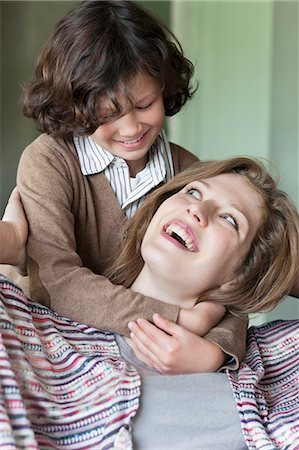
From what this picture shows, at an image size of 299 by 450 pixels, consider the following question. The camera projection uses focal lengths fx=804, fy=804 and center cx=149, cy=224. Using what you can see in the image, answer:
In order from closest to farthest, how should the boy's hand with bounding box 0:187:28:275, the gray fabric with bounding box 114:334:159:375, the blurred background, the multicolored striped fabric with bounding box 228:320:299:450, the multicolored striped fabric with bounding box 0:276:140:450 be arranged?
the multicolored striped fabric with bounding box 0:276:140:450, the multicolored striped fabric with bounding box 228:320:299:450, the gray fabric with bounding box 114:334:159:375, the boy's hand with bounding box 0:187:28:275, the blurred background

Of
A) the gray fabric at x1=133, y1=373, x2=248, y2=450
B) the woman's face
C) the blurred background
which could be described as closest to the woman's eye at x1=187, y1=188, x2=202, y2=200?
the woman's face

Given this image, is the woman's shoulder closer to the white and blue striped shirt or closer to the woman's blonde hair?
the white and blue striped shirt

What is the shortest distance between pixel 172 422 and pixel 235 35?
7.30ft

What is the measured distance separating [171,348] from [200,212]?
0.24 m

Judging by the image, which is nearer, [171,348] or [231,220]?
[171,348]

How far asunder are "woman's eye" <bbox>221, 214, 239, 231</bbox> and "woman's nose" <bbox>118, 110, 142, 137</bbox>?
26 centimetres

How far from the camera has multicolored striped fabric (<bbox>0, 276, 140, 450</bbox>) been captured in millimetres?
1082

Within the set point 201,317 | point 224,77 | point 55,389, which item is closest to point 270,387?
point 201,317

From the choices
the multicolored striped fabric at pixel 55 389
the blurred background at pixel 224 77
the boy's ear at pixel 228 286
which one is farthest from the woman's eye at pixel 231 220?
the blurred background at pixel 224 77

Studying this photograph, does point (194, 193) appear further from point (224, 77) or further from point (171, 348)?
point (224, 77)

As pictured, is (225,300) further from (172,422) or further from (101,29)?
(101,29)

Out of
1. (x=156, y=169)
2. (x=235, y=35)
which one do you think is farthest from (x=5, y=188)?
(x=156, y=169)

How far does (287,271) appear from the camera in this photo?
4.99ft

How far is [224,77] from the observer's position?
323cm
